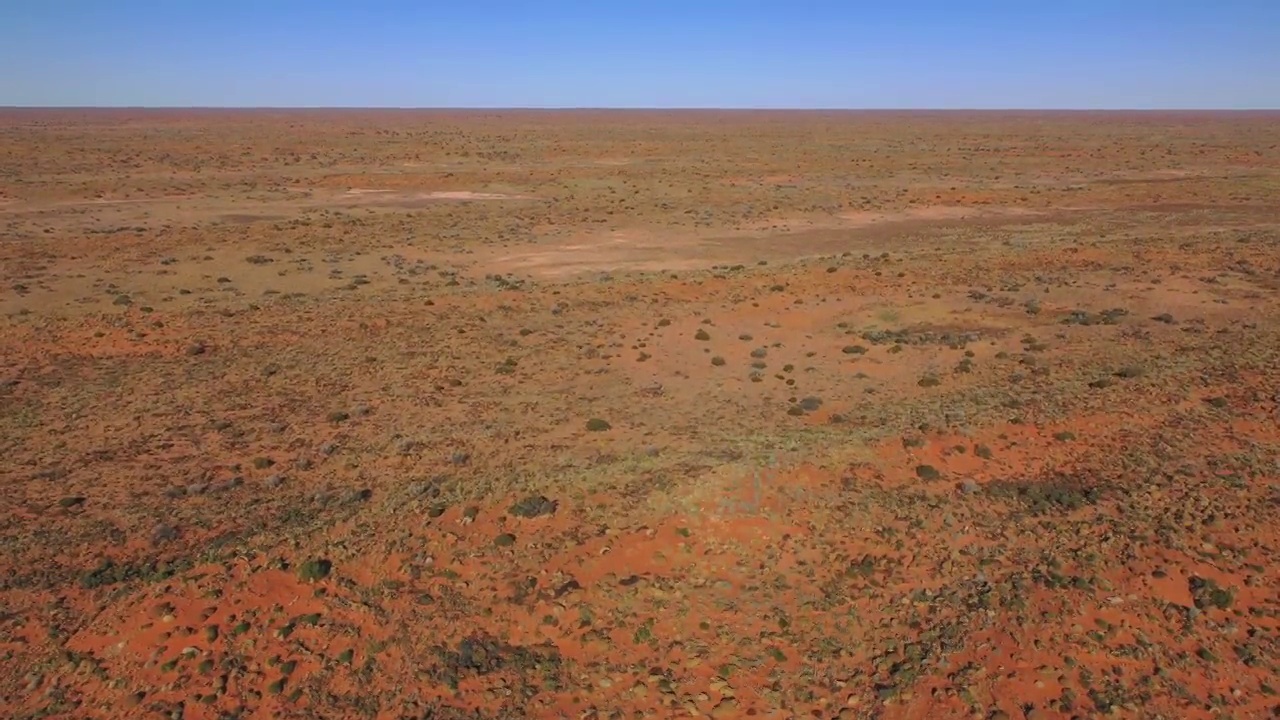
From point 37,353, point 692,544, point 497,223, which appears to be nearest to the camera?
point 692,544

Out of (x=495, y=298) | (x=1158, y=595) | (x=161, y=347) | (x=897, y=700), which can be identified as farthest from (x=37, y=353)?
(x=1158, y=595)

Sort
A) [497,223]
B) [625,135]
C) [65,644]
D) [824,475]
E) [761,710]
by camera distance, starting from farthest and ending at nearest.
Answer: [625,135], [497,223], [824,475], [65,644], [761,710]

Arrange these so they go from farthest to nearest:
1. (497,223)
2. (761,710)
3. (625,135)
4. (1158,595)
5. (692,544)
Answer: (625,135) → (497,223) → (692,544) → (1158,595) → (761,710)

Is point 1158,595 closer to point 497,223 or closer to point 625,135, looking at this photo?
point 497,223

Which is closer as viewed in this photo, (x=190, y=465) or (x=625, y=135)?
(x=190, y=465)

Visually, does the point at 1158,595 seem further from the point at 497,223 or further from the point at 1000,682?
the point at 497,223

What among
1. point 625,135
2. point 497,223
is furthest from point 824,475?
point 625,135
